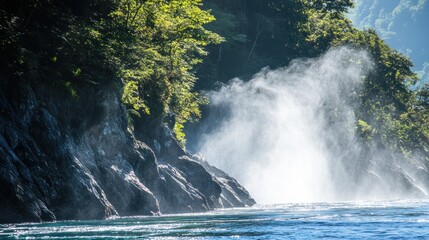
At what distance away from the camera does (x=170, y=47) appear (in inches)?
1991

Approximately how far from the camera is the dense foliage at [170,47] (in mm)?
36250

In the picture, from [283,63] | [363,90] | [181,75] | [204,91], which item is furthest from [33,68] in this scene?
[363,90]

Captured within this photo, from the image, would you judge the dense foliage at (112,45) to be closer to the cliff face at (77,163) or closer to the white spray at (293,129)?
the cliff face at (77,163)

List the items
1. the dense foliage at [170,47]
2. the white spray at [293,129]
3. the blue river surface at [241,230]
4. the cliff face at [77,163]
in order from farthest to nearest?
the white spray at [293,129] → the dense foliage at [170,47] → the cliff face at [77,163] → the blue river surface at [241,230]

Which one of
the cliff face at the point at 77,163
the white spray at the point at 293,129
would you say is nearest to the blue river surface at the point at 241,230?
the cliff face at the point at 77,163

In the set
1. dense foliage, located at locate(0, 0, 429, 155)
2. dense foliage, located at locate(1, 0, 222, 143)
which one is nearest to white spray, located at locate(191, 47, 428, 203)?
dense foliage, located at locate(0, 0, 429, 155)

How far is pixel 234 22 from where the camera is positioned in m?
85.9

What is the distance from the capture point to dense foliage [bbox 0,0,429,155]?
3625 cm

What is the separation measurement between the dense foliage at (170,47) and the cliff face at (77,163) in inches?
47.8

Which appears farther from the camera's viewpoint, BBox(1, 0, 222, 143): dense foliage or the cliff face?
BBox(1, 0, 222, 143): dense foliage

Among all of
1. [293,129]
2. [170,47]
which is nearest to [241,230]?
[170,47]

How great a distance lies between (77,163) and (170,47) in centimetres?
1882

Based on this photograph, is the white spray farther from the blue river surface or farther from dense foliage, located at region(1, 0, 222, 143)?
the blue river surface

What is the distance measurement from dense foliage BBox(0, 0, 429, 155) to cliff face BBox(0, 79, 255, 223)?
1213 mm
